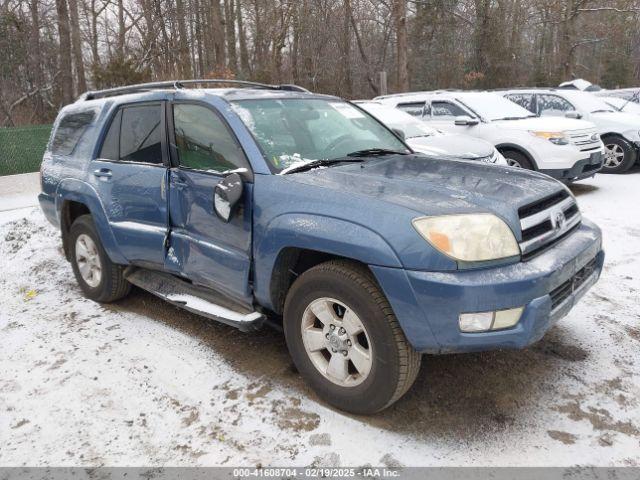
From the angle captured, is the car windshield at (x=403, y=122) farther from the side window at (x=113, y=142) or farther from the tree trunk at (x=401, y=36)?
the tree trunk at (x=401, y=36)

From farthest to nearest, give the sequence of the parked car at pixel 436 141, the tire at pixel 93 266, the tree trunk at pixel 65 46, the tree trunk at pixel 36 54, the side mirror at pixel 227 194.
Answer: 1. the tree trunk at pixel 36 54
2. the tree trunk at pixel 65 46
3. the parked car at pixel 436 141
4. the tire at pixel 93 266
5. the side mirror at pixel 227 194

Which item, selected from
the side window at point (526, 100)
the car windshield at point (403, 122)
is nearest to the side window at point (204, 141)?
the car windshield at point (403, 122)

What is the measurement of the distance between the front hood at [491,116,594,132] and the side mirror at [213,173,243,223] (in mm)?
6649

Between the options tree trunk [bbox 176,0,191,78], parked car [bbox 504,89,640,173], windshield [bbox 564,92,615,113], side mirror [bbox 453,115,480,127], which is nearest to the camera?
side mirror [bbox 453,115,480,127]

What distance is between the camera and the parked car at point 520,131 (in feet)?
26.3

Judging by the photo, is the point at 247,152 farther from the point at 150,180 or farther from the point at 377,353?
the point at 377,353

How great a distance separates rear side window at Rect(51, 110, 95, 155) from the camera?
4617mm

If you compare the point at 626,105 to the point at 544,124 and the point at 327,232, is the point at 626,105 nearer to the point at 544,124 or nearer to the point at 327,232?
the point at 544,124

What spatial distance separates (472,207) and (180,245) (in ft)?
6.64

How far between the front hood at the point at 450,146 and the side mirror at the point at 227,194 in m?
4.34

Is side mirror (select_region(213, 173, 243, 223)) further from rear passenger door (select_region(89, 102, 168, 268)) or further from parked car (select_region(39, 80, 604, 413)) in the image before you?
rear passenger door (select_region(89, 102, 168, 268))

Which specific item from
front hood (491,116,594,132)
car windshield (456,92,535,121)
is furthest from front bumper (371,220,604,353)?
car windshield (456,92,535,121)

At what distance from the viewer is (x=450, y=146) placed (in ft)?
24.1

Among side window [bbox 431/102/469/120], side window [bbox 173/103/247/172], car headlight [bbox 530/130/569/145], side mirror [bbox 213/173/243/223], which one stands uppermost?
side window [bbox 431/102/469/120]
